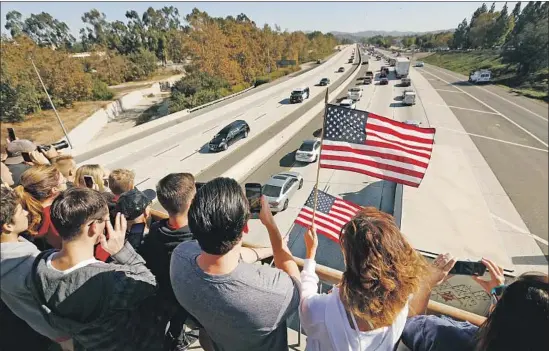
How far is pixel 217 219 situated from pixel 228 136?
21.5 meters

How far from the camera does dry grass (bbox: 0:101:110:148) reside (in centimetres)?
3194

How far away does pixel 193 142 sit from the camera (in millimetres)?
24719

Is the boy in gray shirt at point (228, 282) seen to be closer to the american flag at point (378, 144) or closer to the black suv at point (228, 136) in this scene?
the american flag at point (378, 144)

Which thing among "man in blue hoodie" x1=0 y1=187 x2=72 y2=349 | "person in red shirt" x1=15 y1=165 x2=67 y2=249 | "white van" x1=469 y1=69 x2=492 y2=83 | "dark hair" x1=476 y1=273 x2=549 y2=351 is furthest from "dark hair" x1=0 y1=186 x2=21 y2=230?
"white van" x1=469 y1=69 x2=492 y2=83

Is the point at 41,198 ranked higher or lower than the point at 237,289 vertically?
lower

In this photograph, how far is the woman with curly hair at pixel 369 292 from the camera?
5.59 ft

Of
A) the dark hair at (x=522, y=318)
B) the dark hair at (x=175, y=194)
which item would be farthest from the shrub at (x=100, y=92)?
the dark hair at (x=522, y=318)

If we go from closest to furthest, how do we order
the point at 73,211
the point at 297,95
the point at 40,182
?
the point at 73,211
the point at 40,182
the point at 297,95

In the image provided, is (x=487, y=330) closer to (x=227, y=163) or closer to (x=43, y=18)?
(x=227, y=163)

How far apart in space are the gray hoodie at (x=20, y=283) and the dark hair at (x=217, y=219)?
1.35 metres

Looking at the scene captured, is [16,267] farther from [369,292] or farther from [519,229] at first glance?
[519,229]

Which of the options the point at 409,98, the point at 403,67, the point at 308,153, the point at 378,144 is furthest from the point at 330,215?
the point at 403,67

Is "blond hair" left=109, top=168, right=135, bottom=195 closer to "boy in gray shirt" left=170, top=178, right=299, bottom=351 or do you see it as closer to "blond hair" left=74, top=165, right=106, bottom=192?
"blond hair" left=74, top=165, right=106, bottom=192

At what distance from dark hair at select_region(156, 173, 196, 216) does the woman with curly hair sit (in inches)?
52.6
